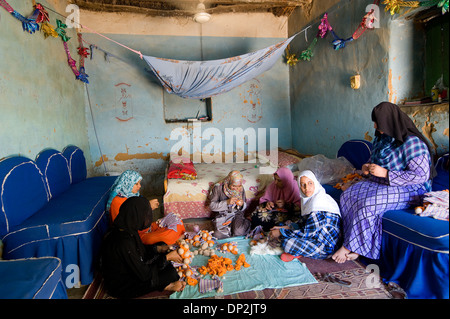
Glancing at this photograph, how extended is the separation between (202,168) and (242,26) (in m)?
2.66

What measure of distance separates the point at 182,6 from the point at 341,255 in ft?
14.0

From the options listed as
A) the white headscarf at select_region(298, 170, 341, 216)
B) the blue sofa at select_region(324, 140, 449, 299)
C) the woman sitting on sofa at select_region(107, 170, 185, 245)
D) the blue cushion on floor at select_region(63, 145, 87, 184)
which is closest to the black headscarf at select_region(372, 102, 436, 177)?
the blue sofa at select_region(324, 140, 449, 299)

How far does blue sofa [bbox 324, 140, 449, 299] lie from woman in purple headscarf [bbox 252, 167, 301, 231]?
2.86ft

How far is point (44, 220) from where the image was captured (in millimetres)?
2156

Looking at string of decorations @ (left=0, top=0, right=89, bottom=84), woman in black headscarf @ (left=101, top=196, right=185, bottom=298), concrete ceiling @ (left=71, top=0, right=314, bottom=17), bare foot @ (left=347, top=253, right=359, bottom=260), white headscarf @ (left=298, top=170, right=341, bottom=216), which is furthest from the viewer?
concrete ceiling @ (left=71, top=0, right=314, bottom=17)

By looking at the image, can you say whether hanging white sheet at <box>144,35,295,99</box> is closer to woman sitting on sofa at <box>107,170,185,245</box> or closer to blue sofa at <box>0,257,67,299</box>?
woman sitting on sofa at <box>107,170,185,245</box>

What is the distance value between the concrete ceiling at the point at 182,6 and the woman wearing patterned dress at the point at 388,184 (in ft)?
9.24

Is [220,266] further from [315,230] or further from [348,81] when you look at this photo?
[348,81]

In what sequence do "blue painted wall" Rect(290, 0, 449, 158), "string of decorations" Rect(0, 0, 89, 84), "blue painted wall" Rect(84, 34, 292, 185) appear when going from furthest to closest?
"blue painted wall" Rect(84, 34, 292, 185)
"blue painted wall" Rect(290, 0, 449, 158)
"string of decorations" Rect(0, 0, 89, 84)

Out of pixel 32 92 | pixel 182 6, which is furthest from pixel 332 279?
pixel 182 6

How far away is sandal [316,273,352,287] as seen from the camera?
198 cm

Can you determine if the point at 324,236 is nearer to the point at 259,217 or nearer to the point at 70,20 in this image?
the point at 259,217

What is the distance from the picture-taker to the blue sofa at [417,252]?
5.30 ft

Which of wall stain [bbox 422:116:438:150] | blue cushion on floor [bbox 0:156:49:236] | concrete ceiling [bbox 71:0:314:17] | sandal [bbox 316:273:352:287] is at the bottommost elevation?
sandal [bbox 316:273:352:287]
